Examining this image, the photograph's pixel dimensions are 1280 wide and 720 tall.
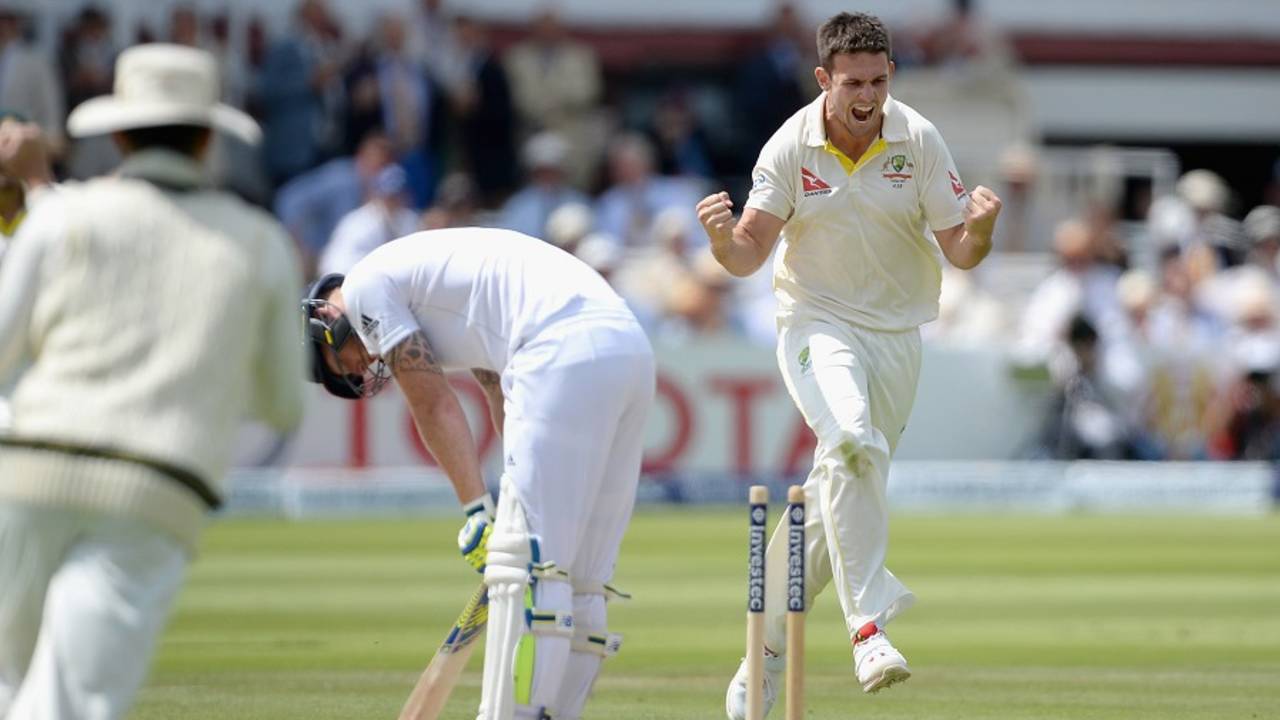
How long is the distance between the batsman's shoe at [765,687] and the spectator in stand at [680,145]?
489 inches

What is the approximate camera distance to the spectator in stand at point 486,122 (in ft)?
61.4

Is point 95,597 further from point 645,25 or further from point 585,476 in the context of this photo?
point 645,25

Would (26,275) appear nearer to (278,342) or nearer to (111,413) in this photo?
(111,413)

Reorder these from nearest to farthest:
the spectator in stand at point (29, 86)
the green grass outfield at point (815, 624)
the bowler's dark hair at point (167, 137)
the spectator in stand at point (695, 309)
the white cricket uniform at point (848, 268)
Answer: the bowler's dark hair at point (167, 137), the white cricket uniform at point (848, 268), the green grass outfield at point (815, 624), the spectator in stand at point (695, 309), the spectator in stand at point (29, 86)

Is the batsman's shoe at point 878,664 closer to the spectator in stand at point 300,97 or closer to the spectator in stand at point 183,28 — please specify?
the spectator in stand at point 183,28

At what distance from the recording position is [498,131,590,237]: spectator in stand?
17.9m

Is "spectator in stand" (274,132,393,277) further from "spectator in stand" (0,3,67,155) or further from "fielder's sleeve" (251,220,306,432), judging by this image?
"fielder's sleeve" (251,220,306,432)

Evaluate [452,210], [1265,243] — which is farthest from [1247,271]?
[452,210]

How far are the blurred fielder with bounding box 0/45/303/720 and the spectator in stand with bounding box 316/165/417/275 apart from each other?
1151cm

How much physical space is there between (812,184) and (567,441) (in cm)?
172

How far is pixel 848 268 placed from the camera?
704 centimetres

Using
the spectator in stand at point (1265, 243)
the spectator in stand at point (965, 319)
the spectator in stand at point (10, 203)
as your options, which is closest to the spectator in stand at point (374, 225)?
the spectator in stand at point (965, 319)

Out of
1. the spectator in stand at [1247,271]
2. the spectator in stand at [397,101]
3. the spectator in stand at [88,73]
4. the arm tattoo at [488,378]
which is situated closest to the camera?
the arm tattoo at [488,378]

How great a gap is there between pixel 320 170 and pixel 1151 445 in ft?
21.5
